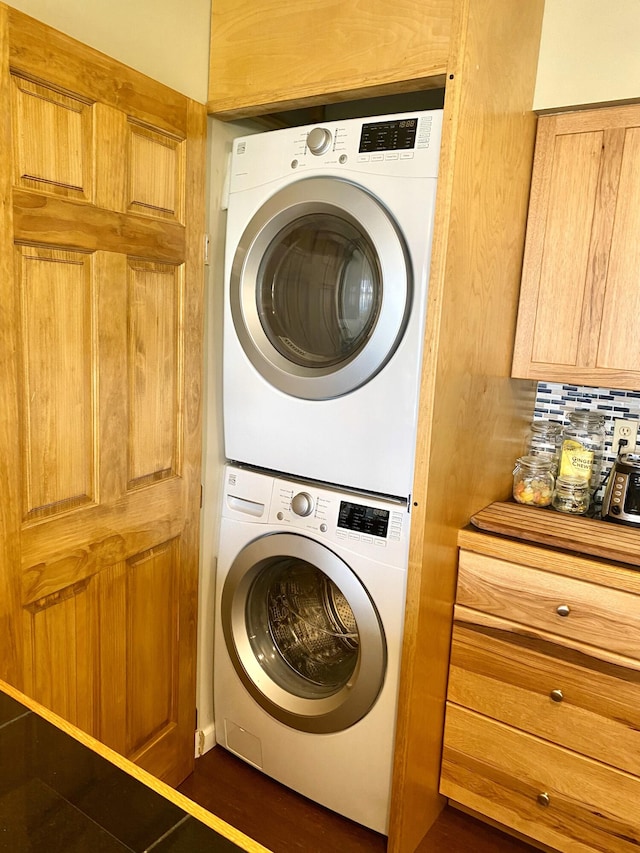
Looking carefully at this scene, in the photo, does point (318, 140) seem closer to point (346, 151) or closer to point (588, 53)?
point (346, 151)

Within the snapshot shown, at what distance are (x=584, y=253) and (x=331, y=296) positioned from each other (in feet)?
2.29

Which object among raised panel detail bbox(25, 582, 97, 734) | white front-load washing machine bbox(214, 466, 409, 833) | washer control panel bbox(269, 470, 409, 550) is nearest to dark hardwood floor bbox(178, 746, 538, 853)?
white front-load washing machine bbox(214, 466, 409, 833)

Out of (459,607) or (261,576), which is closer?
(459,607)

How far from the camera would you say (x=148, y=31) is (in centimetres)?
157

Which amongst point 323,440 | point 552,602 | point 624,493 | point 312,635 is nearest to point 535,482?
point 624,493

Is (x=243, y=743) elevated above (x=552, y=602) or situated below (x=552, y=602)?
below

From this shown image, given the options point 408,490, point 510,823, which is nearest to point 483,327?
point 408,490

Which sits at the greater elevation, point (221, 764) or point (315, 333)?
point (315, 333)

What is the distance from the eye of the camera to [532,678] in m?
1.71

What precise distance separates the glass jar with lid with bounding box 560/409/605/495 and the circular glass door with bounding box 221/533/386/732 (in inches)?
29.6

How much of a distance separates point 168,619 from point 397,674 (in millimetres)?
648

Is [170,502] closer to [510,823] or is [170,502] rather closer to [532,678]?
[532,678]

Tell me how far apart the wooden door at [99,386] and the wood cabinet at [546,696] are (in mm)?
812

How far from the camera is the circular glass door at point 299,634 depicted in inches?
68.9
